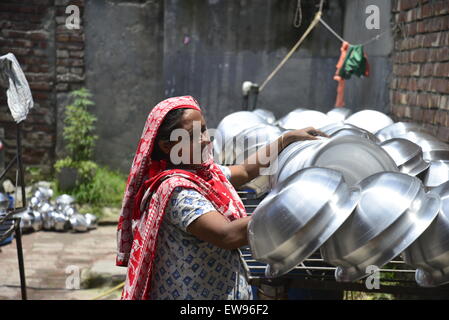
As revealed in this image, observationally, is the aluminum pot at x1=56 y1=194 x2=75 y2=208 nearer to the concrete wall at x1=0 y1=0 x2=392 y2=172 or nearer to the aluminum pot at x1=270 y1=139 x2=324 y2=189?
the concrete wall at x1=0 y1=0 x2=392 y2=172

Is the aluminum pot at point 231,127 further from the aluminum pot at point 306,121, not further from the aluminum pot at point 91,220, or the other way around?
the aluminum pot at point 91,220

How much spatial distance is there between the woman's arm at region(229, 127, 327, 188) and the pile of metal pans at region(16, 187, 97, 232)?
3.71m

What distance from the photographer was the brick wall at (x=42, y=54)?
6527 mm

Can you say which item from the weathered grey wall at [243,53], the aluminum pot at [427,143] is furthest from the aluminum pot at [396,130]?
the weathered grey wall at [243,53]

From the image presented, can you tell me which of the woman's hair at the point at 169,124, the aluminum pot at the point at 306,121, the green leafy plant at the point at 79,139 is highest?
the woman's hair at the point at 169,124

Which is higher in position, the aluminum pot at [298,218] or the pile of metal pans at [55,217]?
the aluminum pot at [298,218]

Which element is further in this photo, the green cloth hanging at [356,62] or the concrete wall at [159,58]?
the concrete wall at [159,58]

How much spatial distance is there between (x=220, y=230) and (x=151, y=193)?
28 cm

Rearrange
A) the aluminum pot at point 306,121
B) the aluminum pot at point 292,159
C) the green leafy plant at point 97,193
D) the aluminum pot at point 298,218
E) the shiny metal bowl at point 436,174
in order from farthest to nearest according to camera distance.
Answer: the green leafy plant at point 97,193
the aluminum pot at point 306,121
the shiny metal bowl at point 436,174
the aluminum pot at point 292,159
the aluminum pot at point 298,218

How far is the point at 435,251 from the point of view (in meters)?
1.62

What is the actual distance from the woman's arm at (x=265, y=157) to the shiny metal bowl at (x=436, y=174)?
0.43m

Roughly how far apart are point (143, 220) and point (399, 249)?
0.81 metres

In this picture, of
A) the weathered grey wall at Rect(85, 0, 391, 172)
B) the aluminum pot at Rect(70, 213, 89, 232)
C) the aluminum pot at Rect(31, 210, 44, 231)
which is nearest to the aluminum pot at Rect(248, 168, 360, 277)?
the weathered grey wall at Rect(85, 0, 391, 172)
